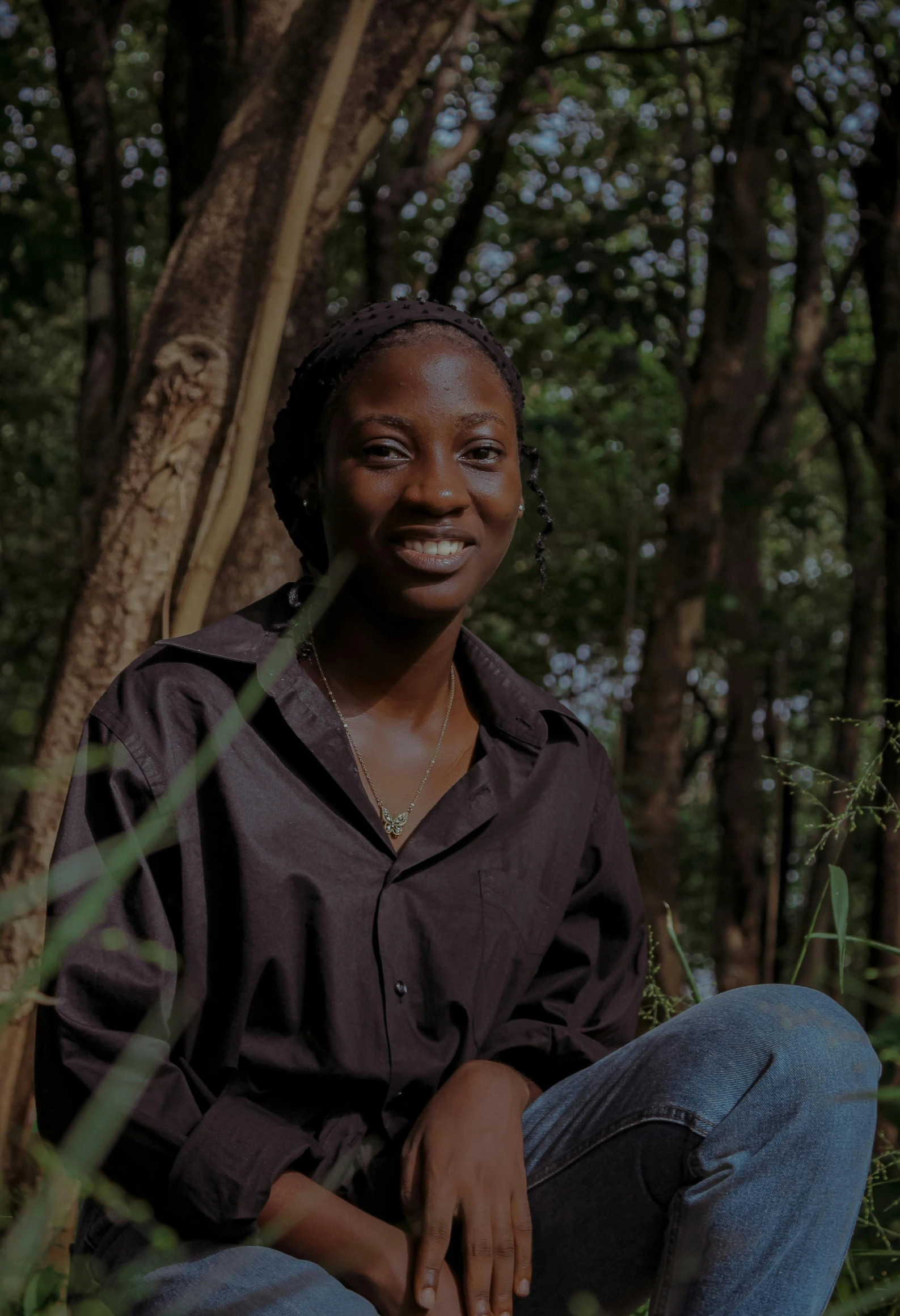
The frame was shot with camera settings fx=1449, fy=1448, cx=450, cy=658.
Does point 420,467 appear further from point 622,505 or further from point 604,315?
point 622,505

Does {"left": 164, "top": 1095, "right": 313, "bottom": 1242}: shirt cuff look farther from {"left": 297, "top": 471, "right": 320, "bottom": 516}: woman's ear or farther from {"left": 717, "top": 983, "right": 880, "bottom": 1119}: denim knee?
{"left": 297, "top": 471, "right": 320, "bottom": 516}: woman's ear

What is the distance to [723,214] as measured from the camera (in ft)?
19.4

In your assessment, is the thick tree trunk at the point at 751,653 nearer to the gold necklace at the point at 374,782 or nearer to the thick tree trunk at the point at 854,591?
the thick tree trunk at the point at 854,591

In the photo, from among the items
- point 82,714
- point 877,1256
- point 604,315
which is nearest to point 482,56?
point 604,315

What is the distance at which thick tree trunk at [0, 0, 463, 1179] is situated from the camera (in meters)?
3.13

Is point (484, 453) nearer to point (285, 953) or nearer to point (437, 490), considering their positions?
point (437, 490)

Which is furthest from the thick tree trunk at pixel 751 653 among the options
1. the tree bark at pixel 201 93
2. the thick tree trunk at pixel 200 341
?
the thick tree trunk at pixel 200 341

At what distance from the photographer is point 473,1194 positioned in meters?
1.73

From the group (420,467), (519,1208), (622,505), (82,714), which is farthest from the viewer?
(622,505)

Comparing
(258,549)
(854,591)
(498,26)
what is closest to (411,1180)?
(258,549)

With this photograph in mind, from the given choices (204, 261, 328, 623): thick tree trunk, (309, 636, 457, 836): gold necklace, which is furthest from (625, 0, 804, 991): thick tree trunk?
(309, 636, 457, 836): gold necklace

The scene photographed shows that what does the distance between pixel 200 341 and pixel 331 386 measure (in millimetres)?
1135

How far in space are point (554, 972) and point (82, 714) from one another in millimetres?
1408

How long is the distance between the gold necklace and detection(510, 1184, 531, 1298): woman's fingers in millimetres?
526
